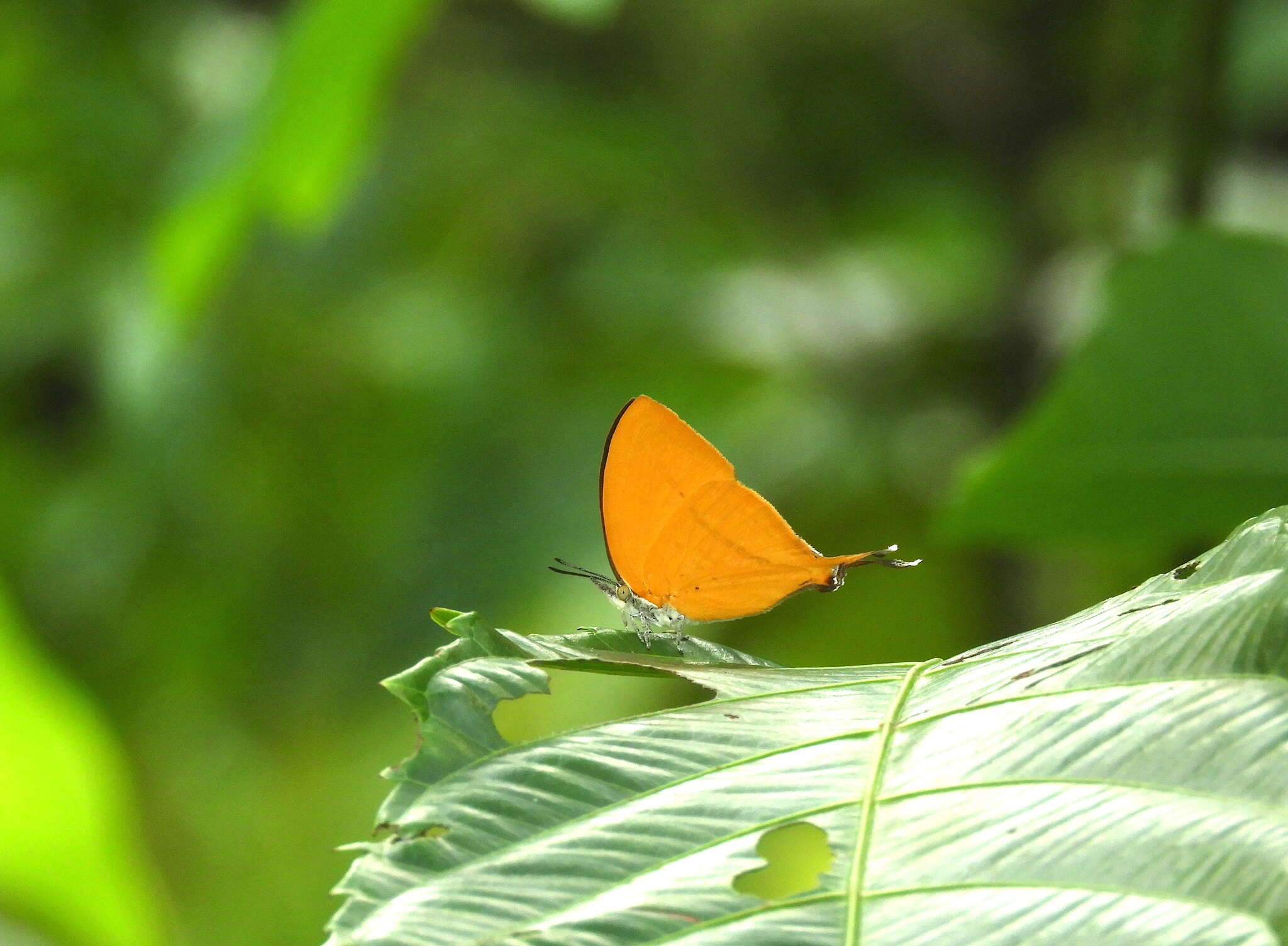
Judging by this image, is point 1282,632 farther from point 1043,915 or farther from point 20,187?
point 20,187

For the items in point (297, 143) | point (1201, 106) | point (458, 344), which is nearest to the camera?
point (1201, 106)

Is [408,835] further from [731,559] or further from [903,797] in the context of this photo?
[731,559]

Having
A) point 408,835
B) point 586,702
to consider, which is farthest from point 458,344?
point 408,835

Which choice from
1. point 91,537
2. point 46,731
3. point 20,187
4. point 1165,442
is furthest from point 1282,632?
point 20,187

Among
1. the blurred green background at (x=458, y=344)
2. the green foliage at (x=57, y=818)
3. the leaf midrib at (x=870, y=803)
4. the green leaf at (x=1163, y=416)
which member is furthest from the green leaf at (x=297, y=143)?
the leaf midrib at (x=870, y=803)

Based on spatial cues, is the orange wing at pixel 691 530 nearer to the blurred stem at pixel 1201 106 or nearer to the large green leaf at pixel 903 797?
the large green leaf at pixel 903 797
